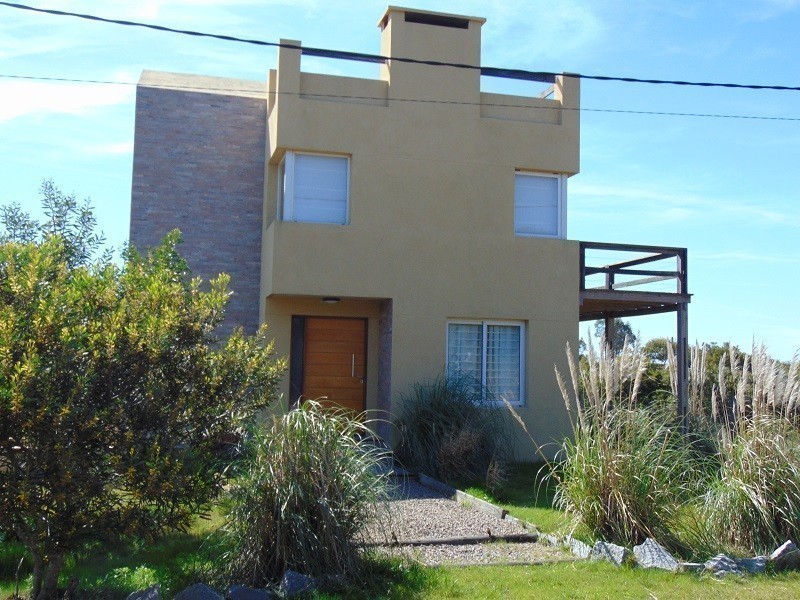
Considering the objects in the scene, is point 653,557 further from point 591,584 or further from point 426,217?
point 426,217

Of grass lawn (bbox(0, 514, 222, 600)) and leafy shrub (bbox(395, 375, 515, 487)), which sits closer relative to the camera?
grass lawn (bbox(0, 514, 222, 600))

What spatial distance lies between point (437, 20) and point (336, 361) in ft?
19.8

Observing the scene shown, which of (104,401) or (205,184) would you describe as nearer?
(104,401)

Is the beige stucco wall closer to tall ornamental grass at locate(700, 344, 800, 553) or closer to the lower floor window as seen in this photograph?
the lower floor window

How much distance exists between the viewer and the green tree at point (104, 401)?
6254 millimetres

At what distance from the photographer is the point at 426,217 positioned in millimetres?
14883

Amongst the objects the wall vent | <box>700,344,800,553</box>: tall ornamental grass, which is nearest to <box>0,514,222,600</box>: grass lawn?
<box>700,344,800,553</box>: tall ornamental grass

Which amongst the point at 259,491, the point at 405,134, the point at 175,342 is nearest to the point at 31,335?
the point at 175,342

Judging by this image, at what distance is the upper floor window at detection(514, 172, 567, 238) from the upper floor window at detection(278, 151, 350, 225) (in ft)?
9.93

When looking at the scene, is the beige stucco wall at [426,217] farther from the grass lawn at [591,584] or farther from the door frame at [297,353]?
the grass lawn at [591,584]

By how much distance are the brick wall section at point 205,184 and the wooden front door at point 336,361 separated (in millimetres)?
1173

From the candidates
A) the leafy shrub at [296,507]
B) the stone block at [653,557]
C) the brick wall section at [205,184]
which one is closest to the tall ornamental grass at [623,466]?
the stone block at [653,557]

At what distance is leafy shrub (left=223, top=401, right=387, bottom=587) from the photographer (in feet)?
23.4

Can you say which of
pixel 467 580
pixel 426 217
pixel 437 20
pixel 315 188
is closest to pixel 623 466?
pixel 467 580
